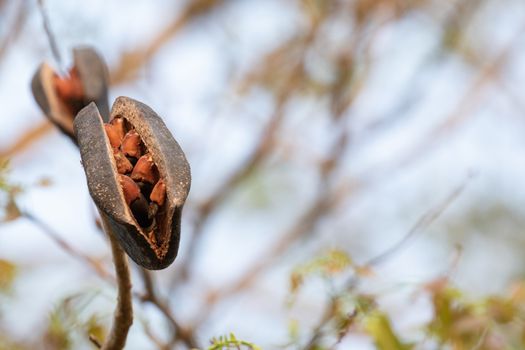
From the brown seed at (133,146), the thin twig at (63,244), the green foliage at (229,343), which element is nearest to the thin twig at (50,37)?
the thin twig at (63,244)

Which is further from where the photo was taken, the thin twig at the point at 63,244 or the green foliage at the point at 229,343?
the thin twig at the point at 63,244

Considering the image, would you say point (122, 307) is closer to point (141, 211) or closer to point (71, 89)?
point (141, 211)

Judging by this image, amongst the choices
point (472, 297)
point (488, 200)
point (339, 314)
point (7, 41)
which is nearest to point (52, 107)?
point (339, 314)

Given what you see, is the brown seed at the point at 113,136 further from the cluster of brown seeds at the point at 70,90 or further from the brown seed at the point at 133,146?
the cluster of brown seeds at the point at 70,90

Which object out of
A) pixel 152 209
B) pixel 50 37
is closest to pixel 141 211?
pixel 152 209

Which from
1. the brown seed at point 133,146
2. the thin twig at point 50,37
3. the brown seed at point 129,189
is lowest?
the brown seed at point 129,189

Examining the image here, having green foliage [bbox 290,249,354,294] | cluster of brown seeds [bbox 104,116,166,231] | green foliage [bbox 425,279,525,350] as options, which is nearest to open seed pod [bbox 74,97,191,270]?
cluster of brown seeds [bbox 104,116,166,231]

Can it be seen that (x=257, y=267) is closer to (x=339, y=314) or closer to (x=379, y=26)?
(x=379, y=26)
